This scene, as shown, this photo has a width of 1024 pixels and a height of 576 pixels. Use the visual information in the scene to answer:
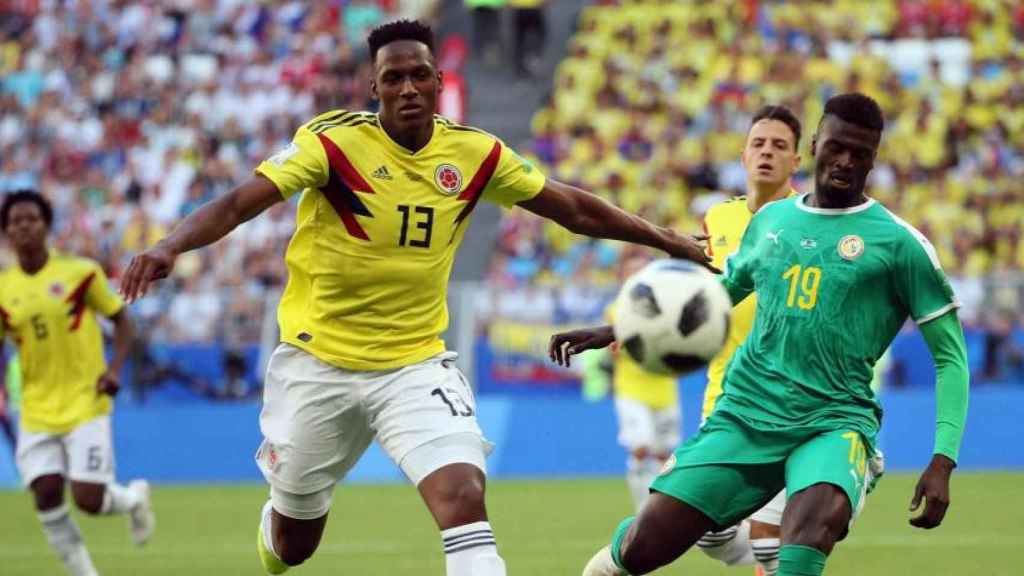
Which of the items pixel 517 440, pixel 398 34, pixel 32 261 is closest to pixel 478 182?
pixel 398 34

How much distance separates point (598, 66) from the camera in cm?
2722

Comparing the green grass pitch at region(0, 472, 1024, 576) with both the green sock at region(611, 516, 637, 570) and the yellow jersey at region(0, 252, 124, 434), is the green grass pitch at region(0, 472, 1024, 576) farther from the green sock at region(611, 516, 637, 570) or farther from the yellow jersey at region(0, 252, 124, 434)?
the green sock at region(611, 516, 637, 570)

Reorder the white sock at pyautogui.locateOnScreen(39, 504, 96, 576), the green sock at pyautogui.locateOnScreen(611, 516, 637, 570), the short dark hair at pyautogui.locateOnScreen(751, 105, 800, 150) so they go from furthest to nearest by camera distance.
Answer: the white sock at pyautogui.locateOnScreen(39, 504, 96, 576), the short dark hair at pyautogui.locateOnScreen(751, 105, 800, 150), the green sock at pyautogui.locateOnScreen(611, 516, 637, 570)

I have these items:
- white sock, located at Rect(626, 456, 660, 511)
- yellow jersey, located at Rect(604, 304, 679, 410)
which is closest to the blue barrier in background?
yellow jersey, located at Rect(604, 304, 679, 410)

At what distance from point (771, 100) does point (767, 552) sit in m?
17.5

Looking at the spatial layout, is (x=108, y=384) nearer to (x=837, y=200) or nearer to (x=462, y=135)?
(x=462, y=135)

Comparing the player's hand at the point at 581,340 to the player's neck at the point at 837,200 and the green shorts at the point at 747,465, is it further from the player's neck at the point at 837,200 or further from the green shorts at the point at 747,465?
the player's neck at the point at 837,200

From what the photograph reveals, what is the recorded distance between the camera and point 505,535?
14.3 m

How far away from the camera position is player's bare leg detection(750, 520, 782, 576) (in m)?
8.43

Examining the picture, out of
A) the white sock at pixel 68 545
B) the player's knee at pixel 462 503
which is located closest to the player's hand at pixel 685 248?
the player's knee at pixel 462 503

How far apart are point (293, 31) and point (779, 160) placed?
21665mm

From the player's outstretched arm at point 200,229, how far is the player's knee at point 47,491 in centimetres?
512

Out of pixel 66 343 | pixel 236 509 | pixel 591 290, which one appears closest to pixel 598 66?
pixel 591 290

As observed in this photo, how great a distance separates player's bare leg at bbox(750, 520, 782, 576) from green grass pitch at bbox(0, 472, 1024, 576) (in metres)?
3.11
